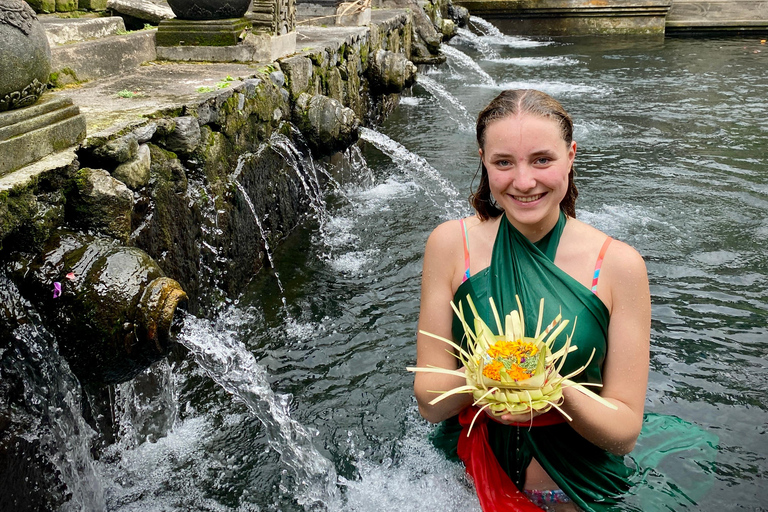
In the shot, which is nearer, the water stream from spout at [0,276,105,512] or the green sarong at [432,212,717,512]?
the green sarong at [432,212,717,512]

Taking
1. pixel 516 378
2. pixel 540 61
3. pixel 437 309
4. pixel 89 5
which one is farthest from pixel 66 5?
pixel 540 61

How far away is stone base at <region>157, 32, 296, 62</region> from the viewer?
20.0ft

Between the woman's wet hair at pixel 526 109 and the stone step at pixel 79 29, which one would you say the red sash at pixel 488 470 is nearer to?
the woman's wet hair at pixel 526 109

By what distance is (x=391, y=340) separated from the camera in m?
4.41

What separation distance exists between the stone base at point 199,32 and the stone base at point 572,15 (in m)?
14.2

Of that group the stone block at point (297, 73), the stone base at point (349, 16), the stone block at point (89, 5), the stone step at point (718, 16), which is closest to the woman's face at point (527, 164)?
the stone block at point (297, 73)

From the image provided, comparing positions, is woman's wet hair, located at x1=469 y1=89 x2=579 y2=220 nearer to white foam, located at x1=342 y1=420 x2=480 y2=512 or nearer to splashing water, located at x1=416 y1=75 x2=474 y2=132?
white foam, located at x1=342 y1=420 x2=480 y2=512

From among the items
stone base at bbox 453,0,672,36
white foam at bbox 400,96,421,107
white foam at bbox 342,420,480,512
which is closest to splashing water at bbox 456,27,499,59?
stone base at bbox 453,0,672,36

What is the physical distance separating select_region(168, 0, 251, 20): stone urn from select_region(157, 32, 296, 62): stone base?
25 cm

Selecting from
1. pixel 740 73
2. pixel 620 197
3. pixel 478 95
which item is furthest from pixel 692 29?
pixel 620 197

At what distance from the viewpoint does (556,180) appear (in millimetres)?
2230

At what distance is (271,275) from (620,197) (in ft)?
11.3

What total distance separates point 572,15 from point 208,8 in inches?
572

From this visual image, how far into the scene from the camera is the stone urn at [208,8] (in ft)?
19.6
